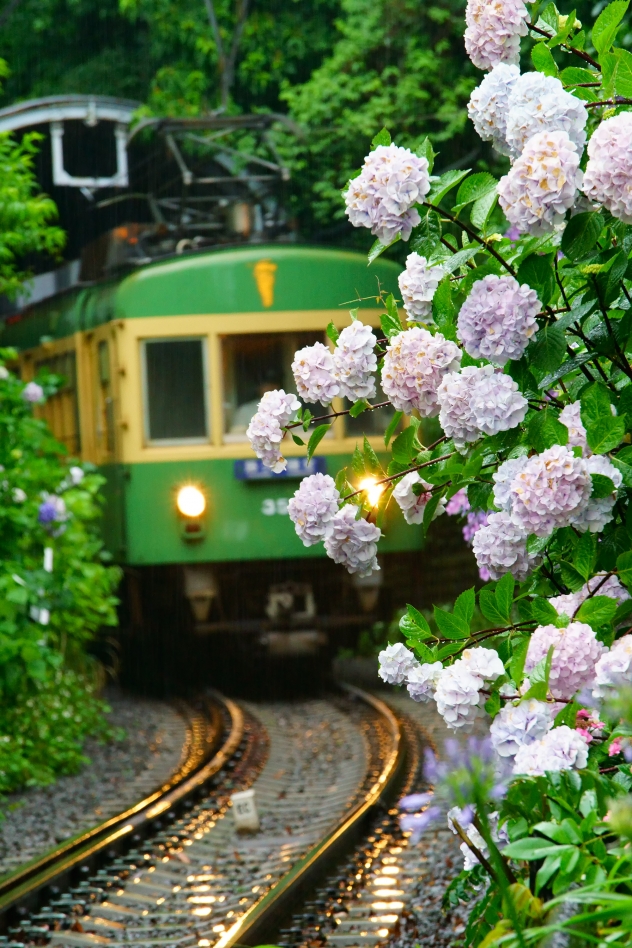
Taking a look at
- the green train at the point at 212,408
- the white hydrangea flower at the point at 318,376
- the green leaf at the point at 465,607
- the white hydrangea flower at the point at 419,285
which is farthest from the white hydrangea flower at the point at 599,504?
the green train at the point at 212,408

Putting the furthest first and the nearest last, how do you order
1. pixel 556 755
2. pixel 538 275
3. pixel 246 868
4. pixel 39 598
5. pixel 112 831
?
pixel 39 598 < pixel 112 831 < pixel 246 868 < pixel 538 275 < pixel 556 755

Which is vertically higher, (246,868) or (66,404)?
(66,404)

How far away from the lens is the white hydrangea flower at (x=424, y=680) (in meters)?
2.10

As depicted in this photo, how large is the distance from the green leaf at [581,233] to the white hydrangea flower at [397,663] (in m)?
0.74

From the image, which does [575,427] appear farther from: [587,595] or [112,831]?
[112,831]

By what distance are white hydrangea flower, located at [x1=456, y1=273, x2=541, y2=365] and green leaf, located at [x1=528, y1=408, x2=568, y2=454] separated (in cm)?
14

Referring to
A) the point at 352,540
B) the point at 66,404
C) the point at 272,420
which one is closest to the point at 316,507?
the point at 352,540

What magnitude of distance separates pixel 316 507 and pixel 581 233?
2.25 feet

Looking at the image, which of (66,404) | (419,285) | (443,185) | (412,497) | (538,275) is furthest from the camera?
(66,404)

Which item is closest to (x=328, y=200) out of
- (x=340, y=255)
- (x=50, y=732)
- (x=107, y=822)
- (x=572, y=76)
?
(x=340, y=255)

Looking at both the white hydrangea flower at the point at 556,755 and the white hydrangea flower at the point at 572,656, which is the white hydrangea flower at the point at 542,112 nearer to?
the white hydrangea flower at the point at 572,656

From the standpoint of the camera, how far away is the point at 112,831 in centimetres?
531

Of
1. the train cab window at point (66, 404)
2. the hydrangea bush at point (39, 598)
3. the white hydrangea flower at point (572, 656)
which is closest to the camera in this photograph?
the white hydrangea flower at point (572, 656)

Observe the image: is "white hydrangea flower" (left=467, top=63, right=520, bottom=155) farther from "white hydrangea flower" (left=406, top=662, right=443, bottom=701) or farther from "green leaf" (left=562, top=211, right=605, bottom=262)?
"white hydrangea flower" (left=406, top=662, right=443, bottom=701)
